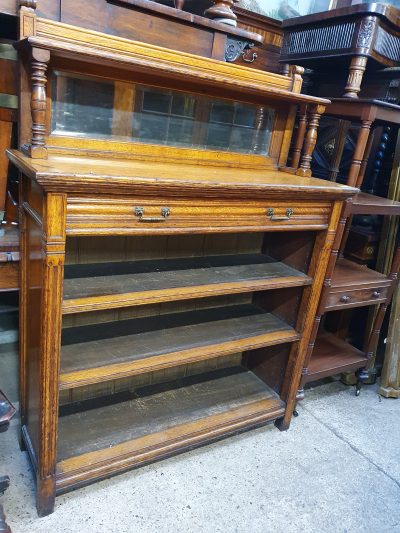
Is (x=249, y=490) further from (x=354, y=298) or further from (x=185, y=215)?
(x=185, y=215)

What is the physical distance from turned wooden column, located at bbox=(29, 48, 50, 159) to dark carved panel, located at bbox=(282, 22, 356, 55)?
4.43 feet

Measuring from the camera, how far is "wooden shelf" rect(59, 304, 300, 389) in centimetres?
159

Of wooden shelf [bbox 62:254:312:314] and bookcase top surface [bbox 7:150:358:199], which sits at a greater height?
bookcase top surface [bbox 7:150:358:199]

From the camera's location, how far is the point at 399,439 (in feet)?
7.39

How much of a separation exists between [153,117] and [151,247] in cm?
55

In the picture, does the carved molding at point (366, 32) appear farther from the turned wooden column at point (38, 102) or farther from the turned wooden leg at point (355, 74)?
the turned wooden column at point (38, 102)

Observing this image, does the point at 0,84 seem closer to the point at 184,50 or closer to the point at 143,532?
the point at 184,50

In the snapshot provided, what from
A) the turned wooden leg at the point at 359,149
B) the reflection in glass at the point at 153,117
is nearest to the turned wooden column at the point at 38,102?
the reflection in glass at the point at 153,117

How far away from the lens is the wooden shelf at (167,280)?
1500 millimetres

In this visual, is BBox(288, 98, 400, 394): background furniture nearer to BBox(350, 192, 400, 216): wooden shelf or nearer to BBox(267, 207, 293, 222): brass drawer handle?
BBox(350, 192, 400, 216): wooden shelf

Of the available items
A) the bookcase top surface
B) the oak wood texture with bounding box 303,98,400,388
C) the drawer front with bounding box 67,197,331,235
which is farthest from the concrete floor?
the bookcase top surface

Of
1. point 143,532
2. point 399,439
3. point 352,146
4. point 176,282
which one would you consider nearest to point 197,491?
point 143,532

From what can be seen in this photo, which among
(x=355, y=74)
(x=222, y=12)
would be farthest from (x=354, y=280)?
(x=222, y=12)

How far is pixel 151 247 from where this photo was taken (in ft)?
6.39
